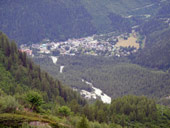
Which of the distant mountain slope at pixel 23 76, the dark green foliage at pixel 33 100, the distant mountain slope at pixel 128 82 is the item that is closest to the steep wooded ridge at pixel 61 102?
the distant mountain slope at pixel 23 76

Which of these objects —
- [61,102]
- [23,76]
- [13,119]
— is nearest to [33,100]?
[13,119]

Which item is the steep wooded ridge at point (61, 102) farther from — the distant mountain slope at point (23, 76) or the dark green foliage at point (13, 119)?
the dark green foliage at point (13, 119)

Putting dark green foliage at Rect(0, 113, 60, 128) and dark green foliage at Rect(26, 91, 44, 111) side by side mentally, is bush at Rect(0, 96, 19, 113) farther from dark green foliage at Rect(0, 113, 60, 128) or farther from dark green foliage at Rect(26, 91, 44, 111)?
dark green foliage at Rect(26, 91, 44, 111)

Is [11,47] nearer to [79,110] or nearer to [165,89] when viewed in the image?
[79,110]

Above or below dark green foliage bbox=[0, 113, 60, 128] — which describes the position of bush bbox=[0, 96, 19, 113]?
above

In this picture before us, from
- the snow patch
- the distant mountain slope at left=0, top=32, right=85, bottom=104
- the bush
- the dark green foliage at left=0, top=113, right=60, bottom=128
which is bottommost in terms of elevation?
the snow patch

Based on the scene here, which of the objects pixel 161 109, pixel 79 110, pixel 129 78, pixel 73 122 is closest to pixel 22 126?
pixel 73 122

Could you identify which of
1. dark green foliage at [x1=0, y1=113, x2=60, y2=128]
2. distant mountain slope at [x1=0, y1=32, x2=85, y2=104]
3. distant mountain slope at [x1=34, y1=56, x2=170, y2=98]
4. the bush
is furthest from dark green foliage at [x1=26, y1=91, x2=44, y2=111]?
distant mountain slope at [x1=34, y1=56, x2=170, y2=98]

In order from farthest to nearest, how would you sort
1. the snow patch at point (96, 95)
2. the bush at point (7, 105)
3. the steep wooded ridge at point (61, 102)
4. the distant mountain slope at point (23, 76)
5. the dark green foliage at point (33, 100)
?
1. the snow patch at point (96, 95)
2. the distant mountain slope at point (23, 76)
3. the steep wooded ridge at point (61, 102)
4. the dark green foliage at point (33, 100)
5. the bush at point (7, 105)

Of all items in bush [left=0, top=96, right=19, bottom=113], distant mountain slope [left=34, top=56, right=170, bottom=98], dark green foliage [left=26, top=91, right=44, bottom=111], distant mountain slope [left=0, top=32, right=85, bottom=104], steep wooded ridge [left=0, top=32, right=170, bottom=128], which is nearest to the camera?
bush [left=0, top=96, right=19, bottom=113]

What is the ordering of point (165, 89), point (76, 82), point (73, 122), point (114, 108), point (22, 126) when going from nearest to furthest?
point (22, 126) → point (73, 122) → point (114, 108) → point (165, 89) → point (76, 82)

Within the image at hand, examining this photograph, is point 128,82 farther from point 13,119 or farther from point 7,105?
point 13,119
